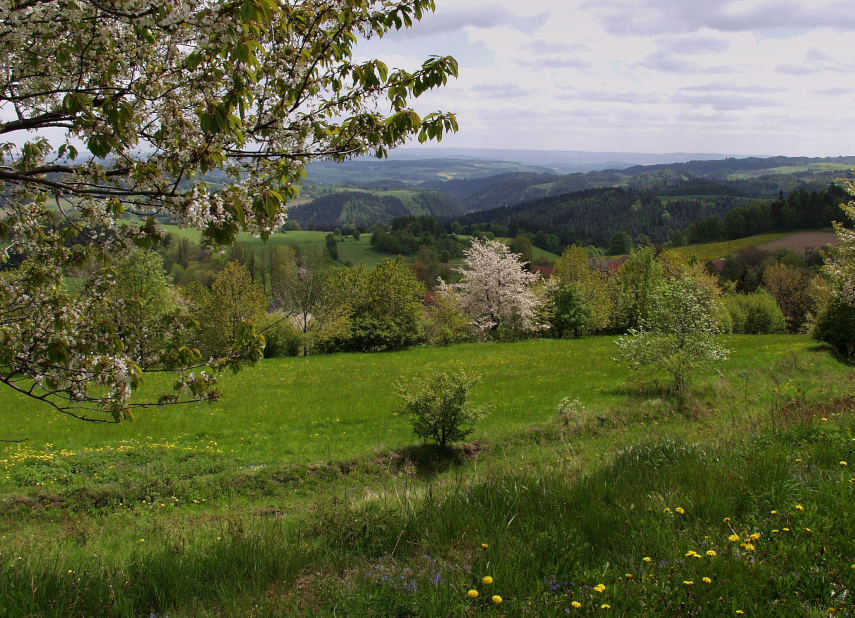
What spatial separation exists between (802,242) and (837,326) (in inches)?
3871

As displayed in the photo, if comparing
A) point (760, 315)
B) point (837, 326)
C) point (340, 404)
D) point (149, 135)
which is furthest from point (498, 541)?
point (760, 315)

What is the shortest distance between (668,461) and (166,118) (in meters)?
6.77

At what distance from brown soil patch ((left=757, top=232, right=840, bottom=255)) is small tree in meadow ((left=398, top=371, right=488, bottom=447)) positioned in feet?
381

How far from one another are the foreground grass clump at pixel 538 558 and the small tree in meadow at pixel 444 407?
27.1 feet

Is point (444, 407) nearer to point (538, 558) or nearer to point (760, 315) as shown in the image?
point (538, 558)

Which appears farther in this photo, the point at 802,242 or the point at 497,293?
the point at 802,242

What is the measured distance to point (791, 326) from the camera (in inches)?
3022

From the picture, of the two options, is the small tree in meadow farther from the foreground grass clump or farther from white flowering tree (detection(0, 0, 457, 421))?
white flowering tree (detection(0, 0, 457, 421))

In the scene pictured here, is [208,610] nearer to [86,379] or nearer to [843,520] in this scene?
[86,379]

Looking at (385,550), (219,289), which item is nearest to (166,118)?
(385,550)

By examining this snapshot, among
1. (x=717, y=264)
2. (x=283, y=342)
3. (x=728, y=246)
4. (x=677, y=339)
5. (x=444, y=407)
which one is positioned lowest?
(x=283, y=342)

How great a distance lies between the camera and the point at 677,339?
18984 millimetres

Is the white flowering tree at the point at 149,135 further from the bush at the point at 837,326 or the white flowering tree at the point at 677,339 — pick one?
the bush at the point at 837,326

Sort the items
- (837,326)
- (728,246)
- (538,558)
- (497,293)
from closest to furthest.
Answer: (538,558) → (837,326) → (497,293) → (728,246)
